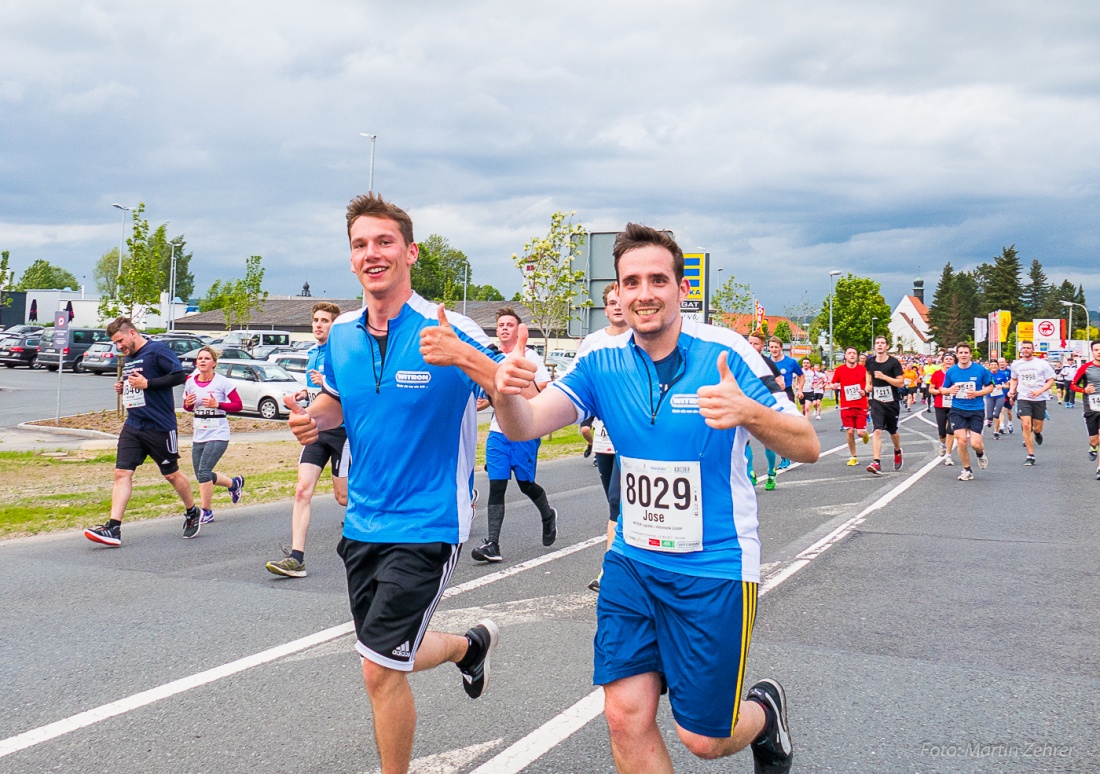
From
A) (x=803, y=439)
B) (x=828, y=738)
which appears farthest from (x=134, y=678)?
(x=803, y=439)

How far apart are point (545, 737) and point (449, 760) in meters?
0.45

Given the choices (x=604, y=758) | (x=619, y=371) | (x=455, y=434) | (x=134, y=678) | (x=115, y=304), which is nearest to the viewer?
(x=619, y=371)

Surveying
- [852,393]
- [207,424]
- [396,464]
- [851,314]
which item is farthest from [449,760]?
[851,314]

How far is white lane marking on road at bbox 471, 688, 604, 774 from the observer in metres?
3.69

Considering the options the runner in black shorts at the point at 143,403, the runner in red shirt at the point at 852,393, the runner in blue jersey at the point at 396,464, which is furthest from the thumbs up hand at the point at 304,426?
the runner in red shirt at the point at 852,393

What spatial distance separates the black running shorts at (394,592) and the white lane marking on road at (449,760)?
52cm

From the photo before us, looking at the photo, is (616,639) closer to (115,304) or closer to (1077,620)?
(1077,620)

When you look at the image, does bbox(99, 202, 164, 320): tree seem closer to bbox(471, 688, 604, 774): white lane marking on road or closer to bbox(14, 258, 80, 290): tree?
bbox(471, 688, 604, 774): white lane marking on road

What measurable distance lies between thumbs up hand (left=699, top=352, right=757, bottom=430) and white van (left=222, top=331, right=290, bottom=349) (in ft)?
162

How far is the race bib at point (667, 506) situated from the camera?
298 cm

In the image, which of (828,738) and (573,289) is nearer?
(828,738)

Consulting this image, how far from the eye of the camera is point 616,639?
297cm

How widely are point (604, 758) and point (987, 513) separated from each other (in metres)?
8.34

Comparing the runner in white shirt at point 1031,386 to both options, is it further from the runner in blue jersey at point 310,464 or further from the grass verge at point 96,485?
the runner in blue jersey at point 310,464
